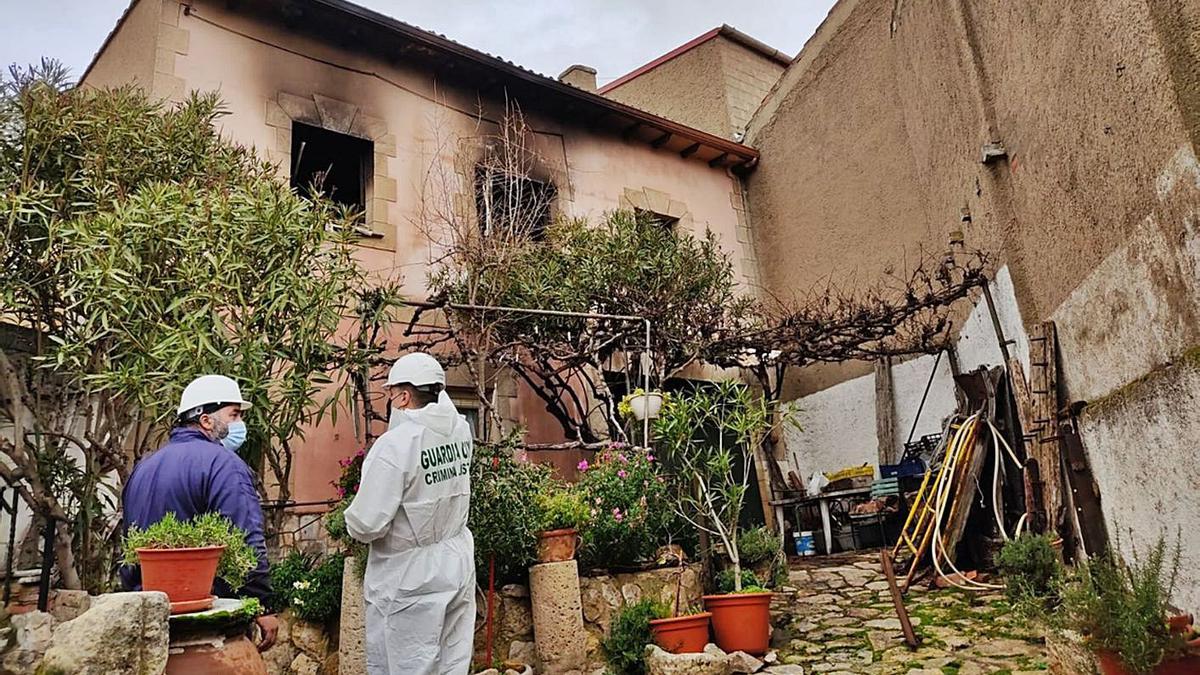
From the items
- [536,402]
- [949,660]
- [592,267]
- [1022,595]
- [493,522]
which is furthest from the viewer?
[536,402]

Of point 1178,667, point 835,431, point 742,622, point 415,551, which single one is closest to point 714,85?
point 835,431

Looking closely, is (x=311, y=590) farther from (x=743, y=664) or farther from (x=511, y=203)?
(x=511, y=203)

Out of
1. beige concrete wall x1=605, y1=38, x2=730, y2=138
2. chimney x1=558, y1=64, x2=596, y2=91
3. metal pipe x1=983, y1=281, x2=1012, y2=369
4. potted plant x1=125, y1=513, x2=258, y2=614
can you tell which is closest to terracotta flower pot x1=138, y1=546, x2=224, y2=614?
potted plant x1=125, y1=513, x2=258, y2=614

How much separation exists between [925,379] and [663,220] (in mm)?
4046

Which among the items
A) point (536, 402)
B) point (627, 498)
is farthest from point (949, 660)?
point (536, 402)

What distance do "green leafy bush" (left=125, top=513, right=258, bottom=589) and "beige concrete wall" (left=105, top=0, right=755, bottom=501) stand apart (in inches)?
174

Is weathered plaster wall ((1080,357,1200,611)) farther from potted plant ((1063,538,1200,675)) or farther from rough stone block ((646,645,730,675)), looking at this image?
rough stone block ((646,645,730,675))

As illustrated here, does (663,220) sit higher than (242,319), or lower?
higher

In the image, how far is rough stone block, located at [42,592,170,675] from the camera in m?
1.76

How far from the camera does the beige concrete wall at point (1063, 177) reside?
3.67 metres

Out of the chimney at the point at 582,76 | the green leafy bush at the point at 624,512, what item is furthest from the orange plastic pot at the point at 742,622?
the chimney at the point at 582,76

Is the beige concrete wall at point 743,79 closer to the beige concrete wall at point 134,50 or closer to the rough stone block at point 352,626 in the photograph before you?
the beige concrete wall at point 134,50

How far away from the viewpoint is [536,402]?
8820mm

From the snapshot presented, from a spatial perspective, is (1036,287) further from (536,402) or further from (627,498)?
(536,402)
